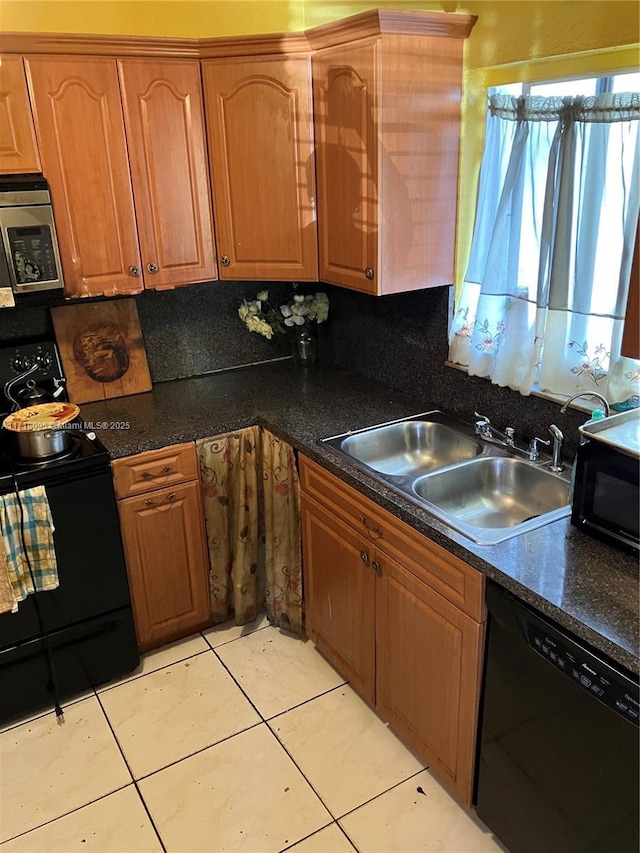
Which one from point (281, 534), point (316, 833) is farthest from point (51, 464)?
point (316, 833)

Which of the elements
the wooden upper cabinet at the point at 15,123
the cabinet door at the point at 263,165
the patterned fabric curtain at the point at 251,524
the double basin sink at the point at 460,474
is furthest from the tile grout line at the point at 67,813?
the wooden upper cabinet at the point at 15,123

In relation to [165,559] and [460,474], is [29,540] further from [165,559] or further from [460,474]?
[460,474]

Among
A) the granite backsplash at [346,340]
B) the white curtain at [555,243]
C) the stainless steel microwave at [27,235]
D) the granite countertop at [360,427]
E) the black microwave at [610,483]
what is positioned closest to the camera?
the granite countertop at [360,427]

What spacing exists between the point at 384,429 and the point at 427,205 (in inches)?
29.8

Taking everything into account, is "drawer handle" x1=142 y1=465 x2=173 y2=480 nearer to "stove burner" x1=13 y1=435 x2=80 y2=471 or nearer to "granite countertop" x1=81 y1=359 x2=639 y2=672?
"granite countertop" x1=81 y1=359 x2=639 y2=672

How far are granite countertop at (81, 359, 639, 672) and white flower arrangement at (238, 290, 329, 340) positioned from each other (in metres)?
0.20

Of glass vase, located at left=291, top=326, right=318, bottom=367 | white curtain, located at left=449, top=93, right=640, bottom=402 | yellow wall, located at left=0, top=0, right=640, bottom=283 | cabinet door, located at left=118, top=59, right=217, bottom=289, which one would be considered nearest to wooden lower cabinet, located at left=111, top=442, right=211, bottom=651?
cabinet door, located at left=118, top=59, right=217, bottom=289

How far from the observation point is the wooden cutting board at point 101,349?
8.62 ft

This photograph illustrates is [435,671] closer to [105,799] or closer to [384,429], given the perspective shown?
[384,429]

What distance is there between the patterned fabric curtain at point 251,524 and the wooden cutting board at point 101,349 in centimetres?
56

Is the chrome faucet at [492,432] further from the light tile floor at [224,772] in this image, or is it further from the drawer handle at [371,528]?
the light tile floor at [224,772]

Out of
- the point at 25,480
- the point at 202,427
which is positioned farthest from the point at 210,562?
the point at 25,480

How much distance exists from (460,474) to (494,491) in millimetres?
130

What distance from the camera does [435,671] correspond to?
188cm
